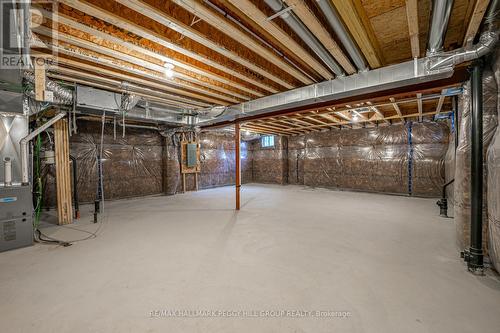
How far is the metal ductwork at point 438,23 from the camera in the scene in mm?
1478

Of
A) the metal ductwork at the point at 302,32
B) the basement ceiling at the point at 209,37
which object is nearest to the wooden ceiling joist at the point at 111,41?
the basement ceiling at the point at 209,37

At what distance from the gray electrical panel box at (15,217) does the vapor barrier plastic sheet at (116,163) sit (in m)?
2.40

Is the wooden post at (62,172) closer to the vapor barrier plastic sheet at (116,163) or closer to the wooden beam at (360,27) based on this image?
the vapor barrier plastic sheet at (116,163)

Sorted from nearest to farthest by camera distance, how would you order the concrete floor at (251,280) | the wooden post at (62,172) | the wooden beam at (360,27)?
1. the concrete floor at (251,280)
2. the wooden beam at (360,27)
3. the wooden post at (62,172)

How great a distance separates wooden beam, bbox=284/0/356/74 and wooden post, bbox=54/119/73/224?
4.05 meters

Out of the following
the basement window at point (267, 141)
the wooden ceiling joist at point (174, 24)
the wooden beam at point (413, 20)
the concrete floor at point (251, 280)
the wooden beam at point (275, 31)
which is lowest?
the concrete floor at point (251, 280)

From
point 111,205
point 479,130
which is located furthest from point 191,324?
point 111,205

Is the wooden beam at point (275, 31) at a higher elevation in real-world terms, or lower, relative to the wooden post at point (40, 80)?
higher

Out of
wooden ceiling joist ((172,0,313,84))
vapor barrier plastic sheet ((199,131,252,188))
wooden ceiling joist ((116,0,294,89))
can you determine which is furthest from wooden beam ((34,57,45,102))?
vapor barrier plastic sheet ((199,131,252,188))

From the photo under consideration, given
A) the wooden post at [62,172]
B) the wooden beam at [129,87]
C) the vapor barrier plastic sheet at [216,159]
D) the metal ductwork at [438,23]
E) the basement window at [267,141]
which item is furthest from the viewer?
the basement window at [267,141]

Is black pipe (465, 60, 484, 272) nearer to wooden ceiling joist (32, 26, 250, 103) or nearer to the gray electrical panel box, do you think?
wooden ceiling joist (32, 26, 250, 103)

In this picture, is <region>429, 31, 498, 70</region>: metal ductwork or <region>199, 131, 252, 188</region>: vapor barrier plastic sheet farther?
<region>199, 131, 252, 188</region>: vapor barrier plastic sheet

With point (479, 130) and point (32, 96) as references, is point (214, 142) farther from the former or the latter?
point (479, 130)

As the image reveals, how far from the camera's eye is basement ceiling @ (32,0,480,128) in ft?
5.45
